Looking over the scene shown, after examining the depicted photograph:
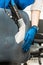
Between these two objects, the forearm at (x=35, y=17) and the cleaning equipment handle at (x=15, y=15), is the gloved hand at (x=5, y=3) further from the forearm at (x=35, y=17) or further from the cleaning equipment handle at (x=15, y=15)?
the forearm at (x=35, y=17)

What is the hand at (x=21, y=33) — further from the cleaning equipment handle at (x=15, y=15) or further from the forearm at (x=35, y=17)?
the forearm at (x=35, y=17)

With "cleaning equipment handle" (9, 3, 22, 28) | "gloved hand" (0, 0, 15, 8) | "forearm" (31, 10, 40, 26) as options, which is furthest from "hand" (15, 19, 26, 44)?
"forearm" (31, 10, 40, 26)

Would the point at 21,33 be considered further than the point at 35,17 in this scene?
No

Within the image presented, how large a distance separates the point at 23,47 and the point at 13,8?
0.24 metres

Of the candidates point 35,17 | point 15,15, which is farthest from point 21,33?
point 35,17

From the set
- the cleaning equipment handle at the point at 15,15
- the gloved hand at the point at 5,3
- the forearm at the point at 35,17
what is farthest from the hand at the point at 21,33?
the forearm at the point at 35,17

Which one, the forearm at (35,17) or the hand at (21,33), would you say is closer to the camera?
the hand at (21,33)

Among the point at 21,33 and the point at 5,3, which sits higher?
the point at 5,3

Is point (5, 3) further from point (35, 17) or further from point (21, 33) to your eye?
point (35, 17)

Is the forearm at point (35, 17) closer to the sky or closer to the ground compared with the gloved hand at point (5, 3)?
closer to the ground

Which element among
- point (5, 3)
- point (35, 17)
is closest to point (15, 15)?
point (5, 3)

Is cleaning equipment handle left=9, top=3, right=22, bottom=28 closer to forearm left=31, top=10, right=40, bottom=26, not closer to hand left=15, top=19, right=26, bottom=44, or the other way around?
hand left=15, top=19, right=26, bottom=44

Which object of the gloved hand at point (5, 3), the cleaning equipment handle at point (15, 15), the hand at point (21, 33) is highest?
the gloved hand at point (5, 3)

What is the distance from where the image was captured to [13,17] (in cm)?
89
